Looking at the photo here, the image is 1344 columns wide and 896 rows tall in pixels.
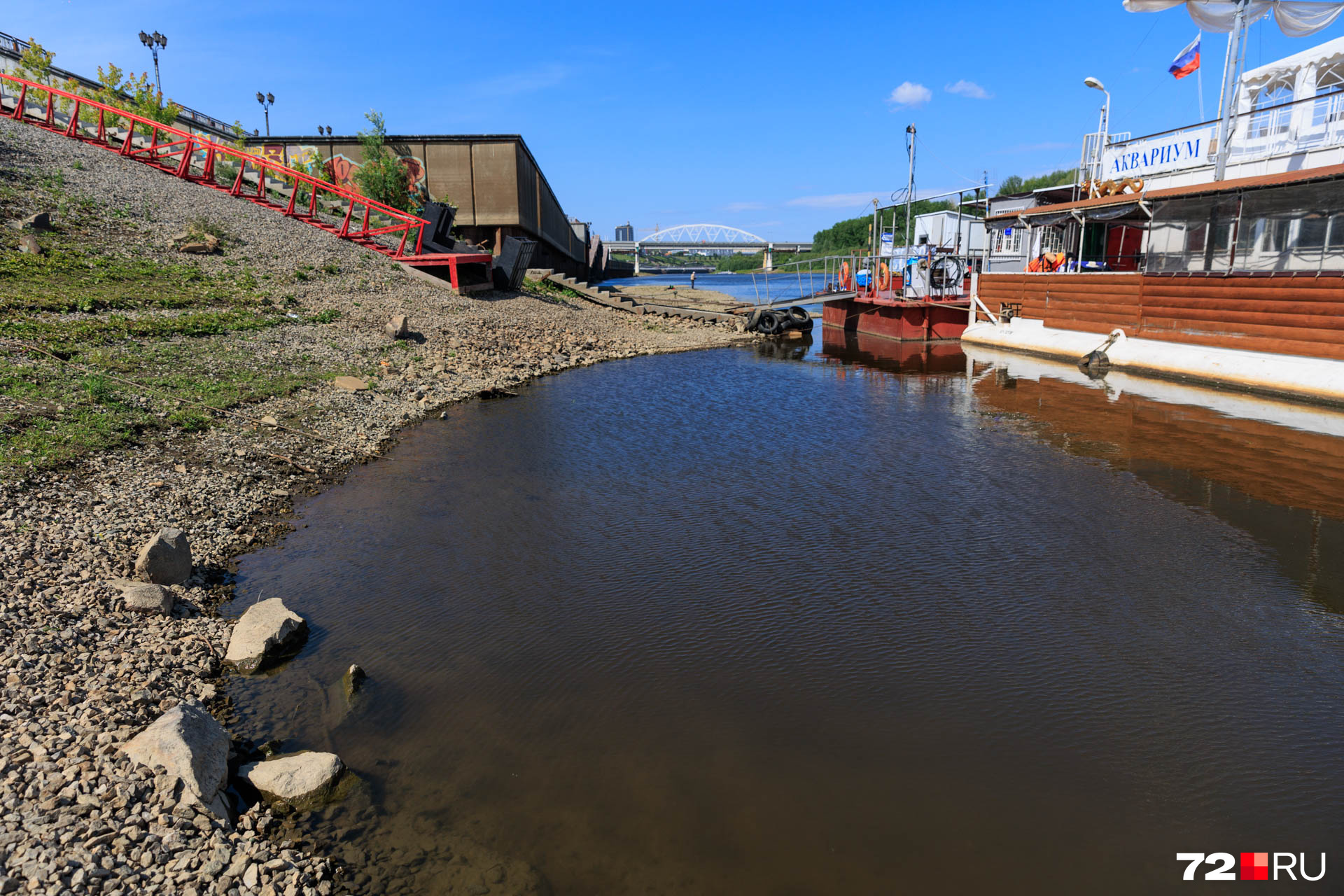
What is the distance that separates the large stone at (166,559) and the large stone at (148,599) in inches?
8.8

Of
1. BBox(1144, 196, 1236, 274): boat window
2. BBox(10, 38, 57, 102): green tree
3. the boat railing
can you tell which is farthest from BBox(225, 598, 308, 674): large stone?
BBox(10, 38, 57, 102): green tree

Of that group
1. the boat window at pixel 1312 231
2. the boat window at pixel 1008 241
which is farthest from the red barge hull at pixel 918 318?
the boat window at pixel 1312 231

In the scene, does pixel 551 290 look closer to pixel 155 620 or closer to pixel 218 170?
pixel 218 170

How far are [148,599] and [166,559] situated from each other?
26.9 inches

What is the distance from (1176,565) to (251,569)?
33.0ft

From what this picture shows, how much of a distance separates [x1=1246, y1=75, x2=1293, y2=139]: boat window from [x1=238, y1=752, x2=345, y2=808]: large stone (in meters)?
26.5

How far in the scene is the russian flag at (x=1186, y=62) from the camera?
26.8 metres

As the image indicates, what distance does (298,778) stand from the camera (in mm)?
4836

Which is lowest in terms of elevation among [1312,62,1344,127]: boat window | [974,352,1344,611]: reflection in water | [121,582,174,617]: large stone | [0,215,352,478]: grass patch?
[121,582,174,617]: large stone

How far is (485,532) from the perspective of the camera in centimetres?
959

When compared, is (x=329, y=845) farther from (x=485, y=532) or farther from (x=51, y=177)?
(x=51, y=177)

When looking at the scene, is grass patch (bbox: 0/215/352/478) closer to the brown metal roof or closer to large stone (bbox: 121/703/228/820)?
large stone (bbox: 121/703/228/820)

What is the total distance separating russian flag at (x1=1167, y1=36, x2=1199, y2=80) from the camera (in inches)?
1055

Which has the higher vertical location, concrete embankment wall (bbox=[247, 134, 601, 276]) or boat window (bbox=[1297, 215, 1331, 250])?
concrete embankment wall (bbox=[247, 134, 601, 276])
